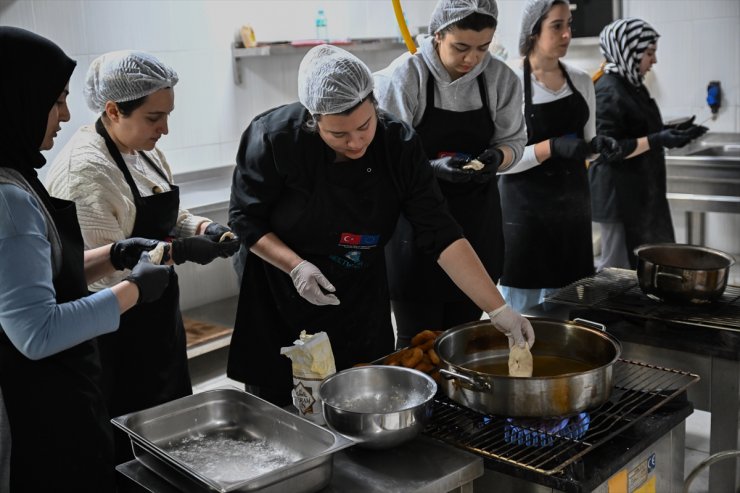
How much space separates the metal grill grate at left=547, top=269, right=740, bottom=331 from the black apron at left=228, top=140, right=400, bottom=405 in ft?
2.07

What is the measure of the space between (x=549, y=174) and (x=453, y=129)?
2.12 ft

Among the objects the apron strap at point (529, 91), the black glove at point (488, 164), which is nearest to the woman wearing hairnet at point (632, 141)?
the apron strap at point (529, 91)

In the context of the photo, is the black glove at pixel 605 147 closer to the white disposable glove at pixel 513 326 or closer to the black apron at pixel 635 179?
the black apron at pixel 635 179

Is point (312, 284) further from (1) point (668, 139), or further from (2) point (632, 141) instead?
(1) point (668, 139)

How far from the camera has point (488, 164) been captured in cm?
277

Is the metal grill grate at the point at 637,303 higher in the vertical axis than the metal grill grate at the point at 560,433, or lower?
higher

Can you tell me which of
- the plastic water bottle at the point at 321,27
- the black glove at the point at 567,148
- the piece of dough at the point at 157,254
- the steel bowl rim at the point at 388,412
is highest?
the plastic water bottle at the point at 321,27

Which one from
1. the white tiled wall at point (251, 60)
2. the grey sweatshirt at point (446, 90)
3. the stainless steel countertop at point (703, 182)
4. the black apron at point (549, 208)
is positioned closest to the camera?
the grey sweatshirt at point (446, 90)

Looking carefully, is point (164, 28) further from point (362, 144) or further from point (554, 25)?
point (362, 144)

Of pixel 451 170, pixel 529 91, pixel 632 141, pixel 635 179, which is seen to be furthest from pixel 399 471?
pixel 635 179

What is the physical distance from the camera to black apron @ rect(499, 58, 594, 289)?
330 centimetres

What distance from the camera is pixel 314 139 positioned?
2.22 metres

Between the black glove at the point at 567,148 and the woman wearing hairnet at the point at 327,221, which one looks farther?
the black glove at the point at 567,148

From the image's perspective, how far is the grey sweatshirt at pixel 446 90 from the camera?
2732 millimetres
